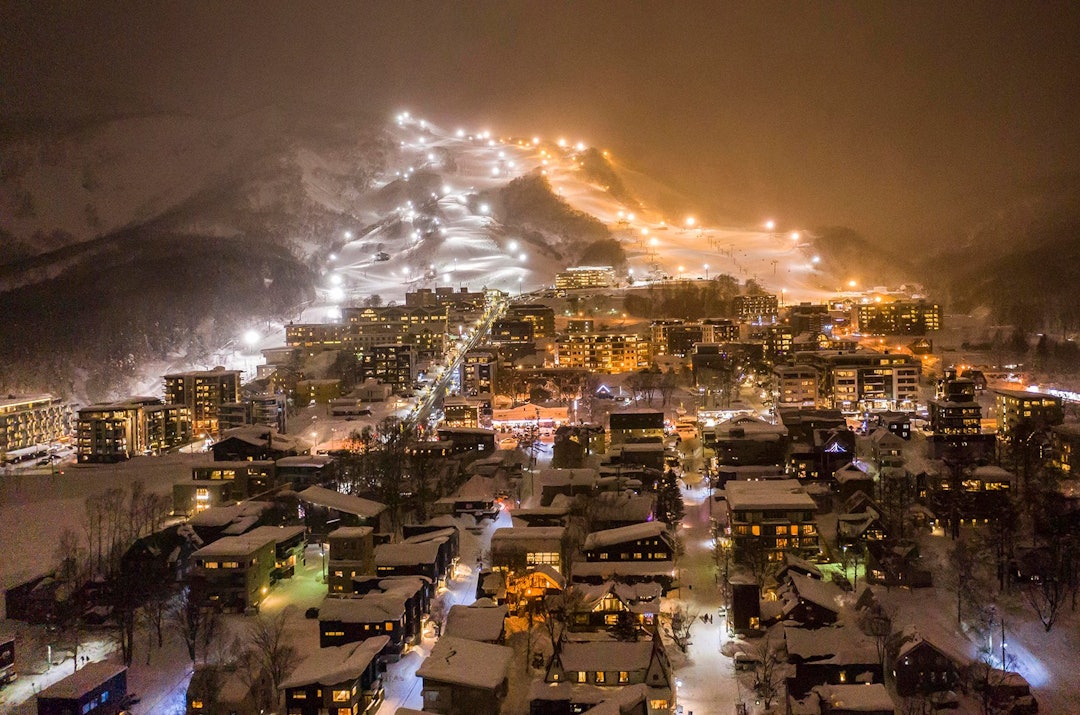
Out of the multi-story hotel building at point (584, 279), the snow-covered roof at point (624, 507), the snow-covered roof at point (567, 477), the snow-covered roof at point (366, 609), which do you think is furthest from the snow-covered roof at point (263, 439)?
the multi-story hotel building at point (584, 279)

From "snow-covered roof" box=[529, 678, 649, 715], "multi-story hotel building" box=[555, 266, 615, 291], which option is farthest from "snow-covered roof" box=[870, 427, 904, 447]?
"multi-story hotel building" box=[555, 266, 615, 291]

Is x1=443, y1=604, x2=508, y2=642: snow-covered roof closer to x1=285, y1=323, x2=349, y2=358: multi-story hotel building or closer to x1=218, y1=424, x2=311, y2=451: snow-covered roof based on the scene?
x1=218, y1=424, x2=311, y2=451: snow-covered roof

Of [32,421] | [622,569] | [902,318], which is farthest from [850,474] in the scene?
[32,421]

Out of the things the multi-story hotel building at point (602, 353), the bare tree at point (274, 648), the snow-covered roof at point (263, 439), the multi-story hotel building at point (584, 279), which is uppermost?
the multi-story hotel building at point (584, 279)

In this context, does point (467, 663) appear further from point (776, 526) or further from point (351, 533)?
point (776, 526)

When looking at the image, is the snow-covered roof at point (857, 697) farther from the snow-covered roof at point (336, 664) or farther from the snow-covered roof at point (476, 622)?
the snow-covered roof at point (336, 664)
